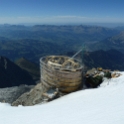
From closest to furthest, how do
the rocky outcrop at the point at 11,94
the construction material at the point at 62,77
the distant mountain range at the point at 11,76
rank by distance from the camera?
the construction material at the point at 62,77 < the rocky outcrop at the point at 11,94 < the distant mountain range at the point at 11,76

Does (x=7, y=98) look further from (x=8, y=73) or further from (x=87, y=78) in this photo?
(x=8, y=73)

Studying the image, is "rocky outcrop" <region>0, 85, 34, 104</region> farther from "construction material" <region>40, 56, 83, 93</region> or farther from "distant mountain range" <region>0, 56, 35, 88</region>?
"distant mountain range" <region>0, 56, 35, 88</region>

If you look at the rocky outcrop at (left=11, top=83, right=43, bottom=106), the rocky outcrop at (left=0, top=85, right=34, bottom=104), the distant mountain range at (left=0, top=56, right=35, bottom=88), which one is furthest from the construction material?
the distant mountain range at (left=0, top=56, right=35, bottom=88)

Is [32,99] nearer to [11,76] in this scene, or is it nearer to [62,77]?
[62,77]

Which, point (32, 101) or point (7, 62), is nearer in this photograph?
point (32, 101)

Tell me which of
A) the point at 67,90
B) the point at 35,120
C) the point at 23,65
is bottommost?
the point at 23,65

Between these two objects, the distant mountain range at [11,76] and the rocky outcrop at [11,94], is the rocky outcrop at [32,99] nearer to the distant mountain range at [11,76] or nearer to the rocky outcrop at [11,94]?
the rocky outcrop at [11,94]

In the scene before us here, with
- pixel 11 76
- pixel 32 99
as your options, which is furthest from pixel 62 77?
pixel 11 76

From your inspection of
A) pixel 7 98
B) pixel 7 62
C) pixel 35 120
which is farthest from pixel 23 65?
pixel 35 120

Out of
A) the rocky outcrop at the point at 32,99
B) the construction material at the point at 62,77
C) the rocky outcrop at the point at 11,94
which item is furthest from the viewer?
the rocky outcrop at the point at 11,94

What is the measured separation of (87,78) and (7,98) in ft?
36.7

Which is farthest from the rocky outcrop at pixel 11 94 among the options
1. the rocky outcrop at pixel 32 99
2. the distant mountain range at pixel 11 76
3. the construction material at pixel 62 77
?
the distant mountain range at pixel 11 76

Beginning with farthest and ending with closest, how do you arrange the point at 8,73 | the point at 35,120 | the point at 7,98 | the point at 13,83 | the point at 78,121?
1. the point at 8,73
2. the point at 13,83
3. the point at 7,98
4. the point at 35,120
5. the point at 78,121

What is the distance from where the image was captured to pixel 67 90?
20.7m
